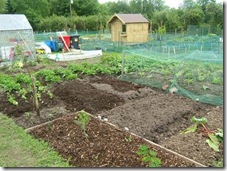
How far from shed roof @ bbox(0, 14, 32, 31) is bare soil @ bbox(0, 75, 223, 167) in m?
5.91

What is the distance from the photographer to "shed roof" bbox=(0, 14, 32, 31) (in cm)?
1247

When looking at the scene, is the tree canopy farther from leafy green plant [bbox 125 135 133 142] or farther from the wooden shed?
leafy green plant [bbox 125 135 133 142]

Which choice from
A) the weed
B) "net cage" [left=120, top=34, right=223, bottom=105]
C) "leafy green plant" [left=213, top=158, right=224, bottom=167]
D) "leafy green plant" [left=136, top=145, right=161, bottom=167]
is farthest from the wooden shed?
"leafy green plant" [left=136, top=145, right=161, bottom=167]

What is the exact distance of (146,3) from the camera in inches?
1497

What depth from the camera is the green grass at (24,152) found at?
4086 millimetres

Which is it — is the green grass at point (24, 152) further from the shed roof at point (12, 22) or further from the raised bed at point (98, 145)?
the shed roof at point (12, 22)

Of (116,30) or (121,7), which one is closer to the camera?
(116,30)

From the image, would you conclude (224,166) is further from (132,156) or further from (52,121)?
(52,121)

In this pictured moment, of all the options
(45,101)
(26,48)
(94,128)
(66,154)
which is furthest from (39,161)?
(26,48)

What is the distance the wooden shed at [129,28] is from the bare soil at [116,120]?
12.8 m

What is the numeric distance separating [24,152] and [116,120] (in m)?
1.96

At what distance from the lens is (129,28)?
20578 millimetres

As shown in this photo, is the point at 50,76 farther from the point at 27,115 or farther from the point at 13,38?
the point at 13,38

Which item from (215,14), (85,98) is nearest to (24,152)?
(85,98)
